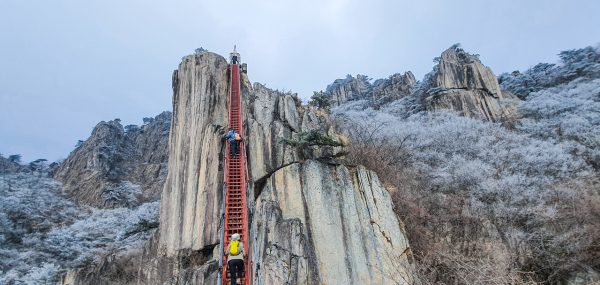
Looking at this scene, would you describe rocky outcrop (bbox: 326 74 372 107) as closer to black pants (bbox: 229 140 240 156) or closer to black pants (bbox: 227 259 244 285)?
black pants (bbox: 229 140 240 156)

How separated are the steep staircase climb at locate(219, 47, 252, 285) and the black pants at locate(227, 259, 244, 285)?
0.20 m

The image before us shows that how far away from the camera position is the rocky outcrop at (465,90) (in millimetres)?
22688

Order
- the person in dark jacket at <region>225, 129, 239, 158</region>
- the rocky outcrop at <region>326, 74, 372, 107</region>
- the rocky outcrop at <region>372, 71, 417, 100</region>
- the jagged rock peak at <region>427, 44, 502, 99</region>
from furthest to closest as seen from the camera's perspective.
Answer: the rocky outcrop at <region>326, 74, 372, 107</region>
the rocky outcrop at <region>372, 71, 417, 100</region>
the jagged rock peak at <region>427, 44, 502, 99</region>
the person in dark jacket at <region>225, 129, 239, 158</region>

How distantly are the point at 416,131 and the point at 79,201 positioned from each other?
112ft

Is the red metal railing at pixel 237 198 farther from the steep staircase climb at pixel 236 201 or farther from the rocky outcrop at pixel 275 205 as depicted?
the rocky outcrop at pixel 275 205

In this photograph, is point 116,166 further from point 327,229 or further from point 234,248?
point 234,248

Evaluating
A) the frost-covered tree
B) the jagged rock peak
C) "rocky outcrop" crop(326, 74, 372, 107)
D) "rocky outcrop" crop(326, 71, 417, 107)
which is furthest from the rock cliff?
"rocky outcrop" crop(326, 74, 372, 107)

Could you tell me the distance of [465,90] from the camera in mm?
24328

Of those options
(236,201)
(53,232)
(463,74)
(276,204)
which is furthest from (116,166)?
(463,74)

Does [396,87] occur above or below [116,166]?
above

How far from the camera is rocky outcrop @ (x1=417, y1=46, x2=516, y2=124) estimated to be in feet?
74.4

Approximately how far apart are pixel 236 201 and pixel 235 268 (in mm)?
3036

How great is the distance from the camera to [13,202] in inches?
989

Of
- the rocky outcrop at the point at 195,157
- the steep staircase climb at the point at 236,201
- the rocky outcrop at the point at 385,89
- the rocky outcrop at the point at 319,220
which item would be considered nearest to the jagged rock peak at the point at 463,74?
the rocky outcrop at the point at 385,89
